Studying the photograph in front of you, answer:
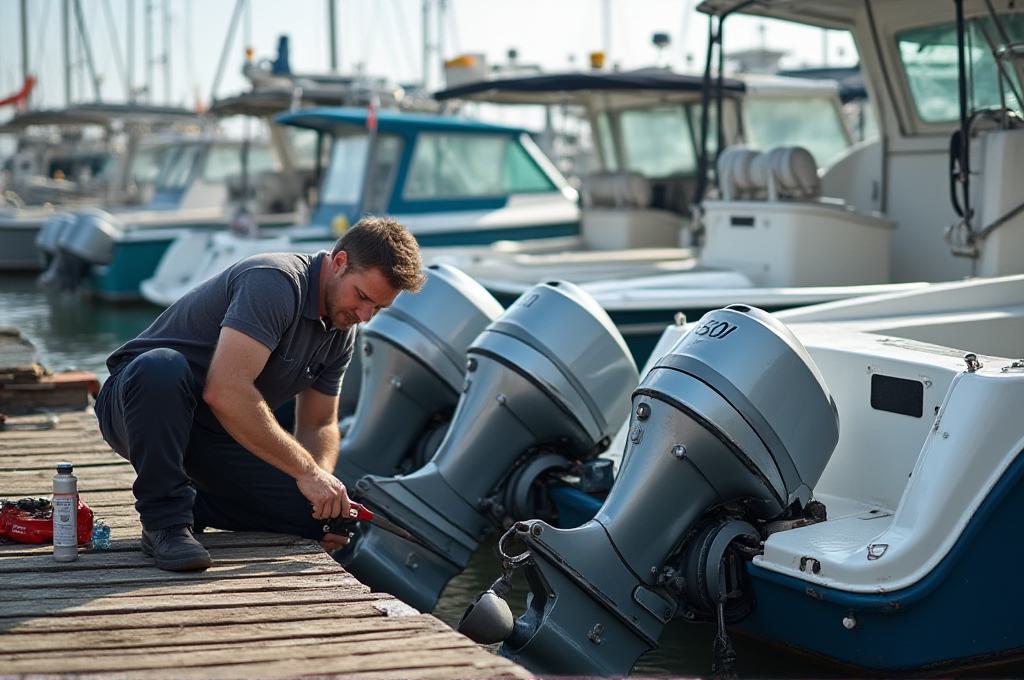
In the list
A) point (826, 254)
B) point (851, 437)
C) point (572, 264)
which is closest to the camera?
point (851, 437)

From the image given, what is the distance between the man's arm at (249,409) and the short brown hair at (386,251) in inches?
15.4

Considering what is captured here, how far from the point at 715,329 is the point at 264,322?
152cm

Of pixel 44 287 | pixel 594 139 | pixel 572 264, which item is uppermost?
pixel 594 139

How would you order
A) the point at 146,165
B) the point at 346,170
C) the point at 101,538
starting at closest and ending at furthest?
the point at 101,538, the point at 346,170, the point at 146,165

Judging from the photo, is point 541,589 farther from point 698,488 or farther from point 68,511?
point 68,511

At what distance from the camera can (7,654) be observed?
3.16 meters

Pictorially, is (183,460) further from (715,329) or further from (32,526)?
(715,329)

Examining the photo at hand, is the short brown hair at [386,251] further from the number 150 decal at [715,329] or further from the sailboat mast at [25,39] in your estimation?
the sailboat mast at [25,39]

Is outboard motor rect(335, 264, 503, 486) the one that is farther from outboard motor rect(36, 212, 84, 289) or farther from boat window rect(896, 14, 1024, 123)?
outboard motor rect(36, 212, 84, 289)

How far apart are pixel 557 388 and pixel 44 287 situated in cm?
1663

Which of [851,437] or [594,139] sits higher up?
[594,139]

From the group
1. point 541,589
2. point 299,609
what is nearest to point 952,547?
point 541,589

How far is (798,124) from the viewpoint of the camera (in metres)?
12.4

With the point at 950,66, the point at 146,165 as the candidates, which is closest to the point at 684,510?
the point at 950,66
